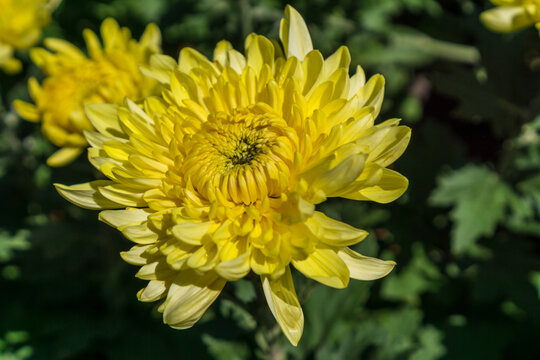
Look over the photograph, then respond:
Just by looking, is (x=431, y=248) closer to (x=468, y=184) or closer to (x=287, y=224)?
(x=468, y=184)

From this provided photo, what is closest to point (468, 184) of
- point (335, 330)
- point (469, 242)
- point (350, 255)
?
point (469, 242)

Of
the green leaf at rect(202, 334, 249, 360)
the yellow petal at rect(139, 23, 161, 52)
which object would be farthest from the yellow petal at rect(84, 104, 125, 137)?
the green leaf at rect(202, 334, 249, 360)

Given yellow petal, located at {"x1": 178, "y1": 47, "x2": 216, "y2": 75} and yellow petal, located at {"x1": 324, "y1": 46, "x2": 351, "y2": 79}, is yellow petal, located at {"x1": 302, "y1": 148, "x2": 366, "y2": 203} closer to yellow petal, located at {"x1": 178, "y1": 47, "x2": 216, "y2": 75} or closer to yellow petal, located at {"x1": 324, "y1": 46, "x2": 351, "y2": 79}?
yellow petal, located at {"x1": 324, "y1": 46, "x2": 351, "y2": 79}

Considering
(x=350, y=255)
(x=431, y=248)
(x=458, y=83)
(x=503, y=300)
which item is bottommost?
(x=503, y=300)

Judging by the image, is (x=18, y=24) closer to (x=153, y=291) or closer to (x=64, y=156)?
(x=64, y=156)

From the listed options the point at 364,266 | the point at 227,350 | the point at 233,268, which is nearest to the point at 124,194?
the point at 233,268
